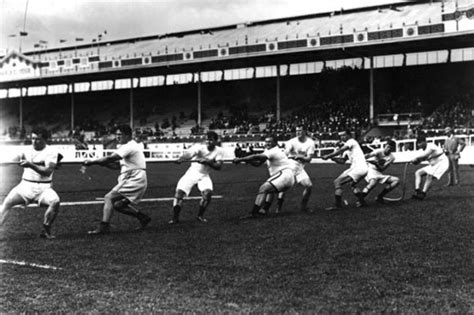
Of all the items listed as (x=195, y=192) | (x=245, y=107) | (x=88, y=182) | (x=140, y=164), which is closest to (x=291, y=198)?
(x=195, y=192)

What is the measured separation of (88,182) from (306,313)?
58.3ft

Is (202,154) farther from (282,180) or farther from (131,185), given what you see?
(131,185)

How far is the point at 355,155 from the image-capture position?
43.8 feet

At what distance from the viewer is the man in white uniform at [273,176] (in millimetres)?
11984

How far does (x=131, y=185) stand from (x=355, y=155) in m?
5.23

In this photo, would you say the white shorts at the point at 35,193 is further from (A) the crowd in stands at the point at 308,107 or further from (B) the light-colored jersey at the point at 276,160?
(A) the crowd in stands at the point at 308,107

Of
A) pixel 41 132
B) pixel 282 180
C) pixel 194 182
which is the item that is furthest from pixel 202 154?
pixel 41 132

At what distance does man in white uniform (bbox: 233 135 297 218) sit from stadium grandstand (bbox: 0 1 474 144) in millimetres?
23267

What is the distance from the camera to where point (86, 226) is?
10.9 m

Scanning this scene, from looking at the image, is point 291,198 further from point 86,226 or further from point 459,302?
point 459,302

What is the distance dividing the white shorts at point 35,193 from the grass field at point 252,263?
1.97ft

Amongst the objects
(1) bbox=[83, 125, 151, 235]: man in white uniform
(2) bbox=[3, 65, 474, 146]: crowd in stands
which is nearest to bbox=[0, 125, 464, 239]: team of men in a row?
(1) bbox=[83, 125, 151, 235]: man in white uniform

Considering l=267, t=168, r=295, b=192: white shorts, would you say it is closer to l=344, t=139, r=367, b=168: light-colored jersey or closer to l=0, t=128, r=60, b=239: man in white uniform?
l=344, t=139, r=367, b=168: light-colored jersey

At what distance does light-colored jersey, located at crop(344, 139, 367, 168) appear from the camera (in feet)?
43.5
